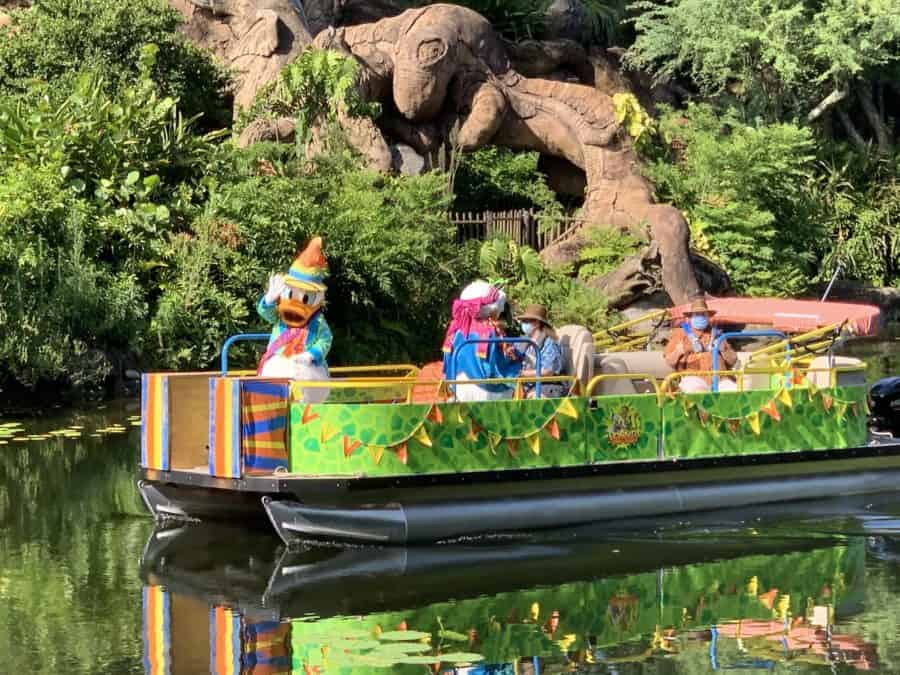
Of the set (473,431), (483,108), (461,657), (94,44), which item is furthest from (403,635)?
(483,108)

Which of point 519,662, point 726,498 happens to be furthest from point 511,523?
point 519,662

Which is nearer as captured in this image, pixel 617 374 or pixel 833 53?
pixel 617 374

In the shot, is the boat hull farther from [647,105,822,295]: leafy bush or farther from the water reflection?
[647,105,822,295]: leafy bush

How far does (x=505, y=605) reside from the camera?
10109 mm

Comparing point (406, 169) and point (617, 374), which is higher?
point (406, 169)

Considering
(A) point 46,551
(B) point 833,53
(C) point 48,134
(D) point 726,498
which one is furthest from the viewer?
(B) point 833,53

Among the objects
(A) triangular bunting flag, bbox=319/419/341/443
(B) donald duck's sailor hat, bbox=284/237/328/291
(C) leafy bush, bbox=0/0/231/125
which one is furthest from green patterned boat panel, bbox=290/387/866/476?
(C) leafy bush, bbox=0/0/231/125

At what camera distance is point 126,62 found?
2567cm

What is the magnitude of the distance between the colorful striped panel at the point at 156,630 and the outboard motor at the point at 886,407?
22.0 feet

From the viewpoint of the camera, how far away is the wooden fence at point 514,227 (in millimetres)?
26531

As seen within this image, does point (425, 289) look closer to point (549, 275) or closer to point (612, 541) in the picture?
point (549, 275)

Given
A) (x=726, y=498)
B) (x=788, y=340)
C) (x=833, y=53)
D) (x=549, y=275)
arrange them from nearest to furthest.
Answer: (x=726, y=498)
(x=788, y=340)
(x=549, y=275)
(x=833, y=53)

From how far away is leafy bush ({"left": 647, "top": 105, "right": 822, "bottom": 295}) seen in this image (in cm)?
2816

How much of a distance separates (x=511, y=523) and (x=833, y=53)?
21544 millimetres
